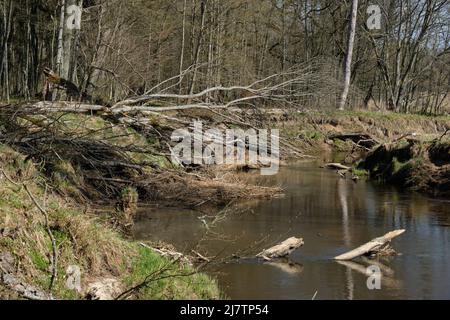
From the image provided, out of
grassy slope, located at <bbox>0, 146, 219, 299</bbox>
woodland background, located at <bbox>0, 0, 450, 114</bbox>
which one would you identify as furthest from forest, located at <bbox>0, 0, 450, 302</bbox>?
woodland background, located at <bbox>0, 0, 450, 114</bbox>

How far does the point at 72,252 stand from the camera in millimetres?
7055

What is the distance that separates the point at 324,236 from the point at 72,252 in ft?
17.2

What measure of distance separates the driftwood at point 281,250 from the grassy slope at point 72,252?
1750 mm

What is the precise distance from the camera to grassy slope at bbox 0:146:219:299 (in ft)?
21.6

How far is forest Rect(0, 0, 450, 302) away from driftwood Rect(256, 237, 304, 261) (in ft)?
0.07

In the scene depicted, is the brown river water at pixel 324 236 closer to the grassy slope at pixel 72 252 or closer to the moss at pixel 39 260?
the grassy slope at pixel 72 252

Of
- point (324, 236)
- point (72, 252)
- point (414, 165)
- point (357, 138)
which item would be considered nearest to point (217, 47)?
point (357, 138)

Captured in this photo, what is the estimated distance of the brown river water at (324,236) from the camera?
8.05 metres

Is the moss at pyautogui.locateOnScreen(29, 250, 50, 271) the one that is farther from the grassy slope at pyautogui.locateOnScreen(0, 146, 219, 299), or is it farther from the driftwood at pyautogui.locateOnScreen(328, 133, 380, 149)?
the driftwood at pyautogui.locateOnScreen(328, 133, 380, 149)

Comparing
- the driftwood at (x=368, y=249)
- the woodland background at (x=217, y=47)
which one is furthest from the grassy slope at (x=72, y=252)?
the woodland background at (x=217, y=47)

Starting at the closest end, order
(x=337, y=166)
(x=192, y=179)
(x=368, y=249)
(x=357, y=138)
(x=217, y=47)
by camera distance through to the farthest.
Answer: (x=368, y=249)
(x=192, y=179)
(x=337, y=166)
(x=357, y=138)
(x=217, y=47)

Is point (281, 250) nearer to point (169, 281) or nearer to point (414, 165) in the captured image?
point (169, 281)

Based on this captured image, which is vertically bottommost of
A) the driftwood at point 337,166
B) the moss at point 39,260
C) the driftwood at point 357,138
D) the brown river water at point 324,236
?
the brown river water at point 324,236
